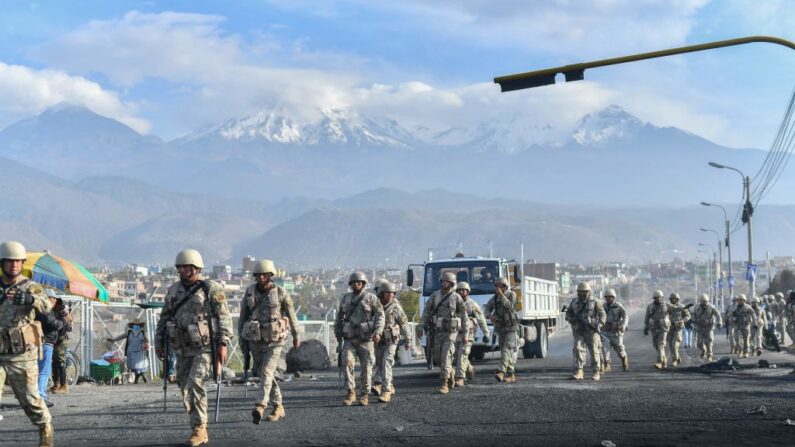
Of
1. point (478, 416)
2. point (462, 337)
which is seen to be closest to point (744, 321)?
point (462, 337)

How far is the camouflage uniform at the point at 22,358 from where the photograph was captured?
1062 centimetres

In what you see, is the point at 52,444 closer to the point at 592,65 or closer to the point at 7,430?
the point at 7,430

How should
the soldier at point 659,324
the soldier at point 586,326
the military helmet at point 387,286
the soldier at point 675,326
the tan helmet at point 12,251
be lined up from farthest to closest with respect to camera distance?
the soldier at point 675,326 < the soldier at point 659,324 < the soldier at point 586,326 < the military helmet at point 387,286 < the tan helmet at point 12,251

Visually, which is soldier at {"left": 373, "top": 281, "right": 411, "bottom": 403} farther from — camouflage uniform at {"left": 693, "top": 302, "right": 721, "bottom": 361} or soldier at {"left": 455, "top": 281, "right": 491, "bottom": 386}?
camouflage uniform at {"left": 693, "top": 302, "right": 721, "bottom": 361}

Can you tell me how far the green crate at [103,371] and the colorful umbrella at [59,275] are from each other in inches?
77.6

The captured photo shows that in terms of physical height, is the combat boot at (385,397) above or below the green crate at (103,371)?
below

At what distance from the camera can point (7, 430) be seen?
1295 centimetres

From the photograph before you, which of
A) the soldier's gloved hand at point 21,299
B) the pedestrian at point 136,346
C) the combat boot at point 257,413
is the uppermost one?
the soldier's gloved hand at point 21,299

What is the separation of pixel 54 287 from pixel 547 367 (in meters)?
11.3

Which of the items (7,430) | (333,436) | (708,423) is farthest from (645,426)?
(7,430)

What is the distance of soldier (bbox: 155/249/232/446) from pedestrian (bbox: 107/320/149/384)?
11.2 metres

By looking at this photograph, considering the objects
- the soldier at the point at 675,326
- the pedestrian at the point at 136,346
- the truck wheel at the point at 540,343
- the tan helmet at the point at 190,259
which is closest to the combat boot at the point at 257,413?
the tan helmet at the point at 190,259

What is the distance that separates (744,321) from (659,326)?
5.91 m

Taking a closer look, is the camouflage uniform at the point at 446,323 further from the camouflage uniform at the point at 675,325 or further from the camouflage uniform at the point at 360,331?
the camouflage uniform at the point at 675,325
